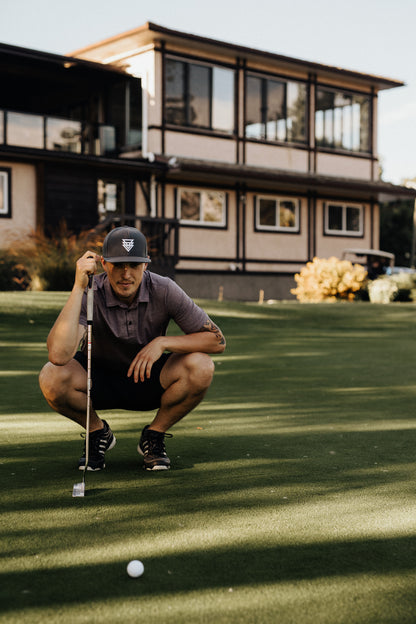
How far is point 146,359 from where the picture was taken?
4492mm

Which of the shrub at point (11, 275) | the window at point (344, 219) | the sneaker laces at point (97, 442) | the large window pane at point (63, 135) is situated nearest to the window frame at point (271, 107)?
the window at point (344, 219)

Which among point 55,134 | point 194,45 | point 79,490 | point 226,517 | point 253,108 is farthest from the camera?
point 253,108

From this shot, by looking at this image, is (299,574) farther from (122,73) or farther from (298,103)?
(298,103)

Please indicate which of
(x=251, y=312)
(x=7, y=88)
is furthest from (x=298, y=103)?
(x=251, y=312)

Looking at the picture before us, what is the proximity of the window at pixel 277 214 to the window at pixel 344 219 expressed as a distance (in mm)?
1561

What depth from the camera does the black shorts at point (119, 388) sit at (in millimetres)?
4703

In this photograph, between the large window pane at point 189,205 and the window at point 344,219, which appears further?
the window at point 344,219

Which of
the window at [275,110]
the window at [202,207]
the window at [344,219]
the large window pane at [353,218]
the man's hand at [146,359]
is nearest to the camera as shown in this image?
the man's hand at [146,359]

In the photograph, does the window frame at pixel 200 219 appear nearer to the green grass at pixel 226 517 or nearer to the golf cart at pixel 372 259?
the golf cart at pixel 372 259

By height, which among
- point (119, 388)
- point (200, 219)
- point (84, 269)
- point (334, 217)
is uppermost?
point (334, 217)

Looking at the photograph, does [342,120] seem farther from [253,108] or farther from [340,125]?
[253,108]

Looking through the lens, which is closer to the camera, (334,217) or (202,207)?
(202,207)

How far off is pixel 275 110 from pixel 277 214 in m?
3.55

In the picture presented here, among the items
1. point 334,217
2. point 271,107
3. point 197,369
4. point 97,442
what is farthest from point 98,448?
point 334,217
